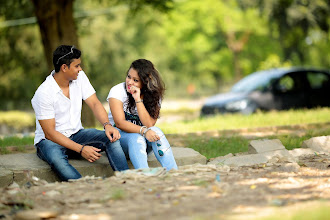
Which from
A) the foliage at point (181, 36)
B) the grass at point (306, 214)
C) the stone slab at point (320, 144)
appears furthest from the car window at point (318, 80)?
the grass at point (306, 214)

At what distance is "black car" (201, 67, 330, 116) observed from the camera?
1481cm

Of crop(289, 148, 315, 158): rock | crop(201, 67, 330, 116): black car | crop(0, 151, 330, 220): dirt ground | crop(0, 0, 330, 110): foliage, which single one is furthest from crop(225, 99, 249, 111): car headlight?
crop(0, 151, 330, 220): dirt ground

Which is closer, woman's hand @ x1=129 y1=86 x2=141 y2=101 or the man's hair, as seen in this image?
the man's hair

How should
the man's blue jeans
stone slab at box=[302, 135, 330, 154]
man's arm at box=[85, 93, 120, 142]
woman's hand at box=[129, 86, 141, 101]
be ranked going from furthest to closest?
stone slab at box=[302, 135, 330, 154] → woman's hand at box=[129, 86, 141, 101] → man's arm at box=[85, 93, 120, 142] → the man's blue jeans

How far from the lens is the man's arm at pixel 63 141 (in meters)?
5.77

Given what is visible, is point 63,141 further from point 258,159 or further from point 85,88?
point 258,159

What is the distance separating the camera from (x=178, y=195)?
438cm

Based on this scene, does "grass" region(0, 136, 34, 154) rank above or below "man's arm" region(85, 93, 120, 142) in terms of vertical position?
below

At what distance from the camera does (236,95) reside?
15.0 m

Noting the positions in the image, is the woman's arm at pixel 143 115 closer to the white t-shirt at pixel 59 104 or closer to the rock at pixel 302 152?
the white t-shirt at pixel 59 104

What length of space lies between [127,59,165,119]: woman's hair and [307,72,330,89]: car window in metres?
10.8

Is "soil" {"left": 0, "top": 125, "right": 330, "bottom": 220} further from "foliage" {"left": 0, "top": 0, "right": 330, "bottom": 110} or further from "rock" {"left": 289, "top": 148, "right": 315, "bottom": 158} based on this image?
"foliage" {"left": 0, "top": 0, "right": 330, "bottom": 110}

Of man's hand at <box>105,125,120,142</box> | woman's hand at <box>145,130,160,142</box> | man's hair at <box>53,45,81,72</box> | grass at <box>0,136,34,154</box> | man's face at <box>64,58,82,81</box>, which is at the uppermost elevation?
man's hair at <box>53,45,81,72</box>

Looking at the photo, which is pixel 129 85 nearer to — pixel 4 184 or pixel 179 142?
pixel 4 184
